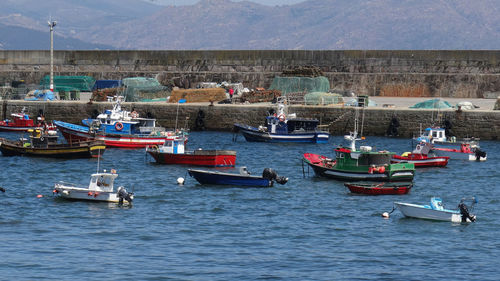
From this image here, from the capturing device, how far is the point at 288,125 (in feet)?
191

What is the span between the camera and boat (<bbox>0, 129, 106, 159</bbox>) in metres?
47.9

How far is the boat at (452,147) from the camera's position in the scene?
1962 inches

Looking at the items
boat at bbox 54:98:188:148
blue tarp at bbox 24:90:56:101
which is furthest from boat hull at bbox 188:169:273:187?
blue tarp at bbox 24:90:56:101

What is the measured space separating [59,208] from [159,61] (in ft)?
140

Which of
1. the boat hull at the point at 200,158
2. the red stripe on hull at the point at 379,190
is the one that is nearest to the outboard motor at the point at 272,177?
the red stripe on hull at the point at 379,190

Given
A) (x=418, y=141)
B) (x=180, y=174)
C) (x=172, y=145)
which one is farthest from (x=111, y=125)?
(x=418, y=141)

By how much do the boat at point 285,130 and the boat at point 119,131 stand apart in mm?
5652

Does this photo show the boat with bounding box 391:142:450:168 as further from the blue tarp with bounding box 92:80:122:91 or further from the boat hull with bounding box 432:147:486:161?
the blue tarp with bounding box 92:80:122:91

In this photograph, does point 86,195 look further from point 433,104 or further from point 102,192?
point 433,104

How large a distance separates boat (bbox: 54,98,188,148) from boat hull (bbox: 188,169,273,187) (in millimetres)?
12406

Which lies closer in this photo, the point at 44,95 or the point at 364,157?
the point at 364,157

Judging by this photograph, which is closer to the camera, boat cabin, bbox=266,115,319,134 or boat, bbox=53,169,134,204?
boat, bbox=53,169,134,204

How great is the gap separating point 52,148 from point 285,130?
15.4 metres

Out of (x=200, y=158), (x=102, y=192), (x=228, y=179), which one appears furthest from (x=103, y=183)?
(x=200, y=158)
